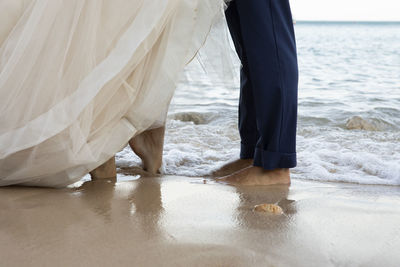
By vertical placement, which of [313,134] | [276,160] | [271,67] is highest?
[271,67]

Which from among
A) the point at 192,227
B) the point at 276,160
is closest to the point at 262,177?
the point at 276,160

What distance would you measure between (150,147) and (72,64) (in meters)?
0.63

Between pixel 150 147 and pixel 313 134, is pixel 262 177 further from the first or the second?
pixel 313 134

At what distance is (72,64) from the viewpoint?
1.70 metres

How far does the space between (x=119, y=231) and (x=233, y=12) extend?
1016mm

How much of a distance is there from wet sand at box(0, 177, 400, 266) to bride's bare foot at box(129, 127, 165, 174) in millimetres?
316

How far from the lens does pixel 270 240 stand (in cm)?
127

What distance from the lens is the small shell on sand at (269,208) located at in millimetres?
1547

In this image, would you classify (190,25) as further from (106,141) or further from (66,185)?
(66,185)

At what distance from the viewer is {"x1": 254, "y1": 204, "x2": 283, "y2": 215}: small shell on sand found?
5.08ft

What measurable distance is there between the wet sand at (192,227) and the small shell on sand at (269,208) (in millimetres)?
22

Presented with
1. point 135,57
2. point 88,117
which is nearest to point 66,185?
point 88,117

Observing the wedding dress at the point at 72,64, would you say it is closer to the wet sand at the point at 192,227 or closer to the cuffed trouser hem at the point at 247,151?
the wet sand at the point at 192,227

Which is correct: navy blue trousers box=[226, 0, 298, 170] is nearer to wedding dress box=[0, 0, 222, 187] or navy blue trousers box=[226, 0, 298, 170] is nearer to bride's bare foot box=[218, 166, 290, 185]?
bride's bare foot box=[218, 166, 290, 185]
